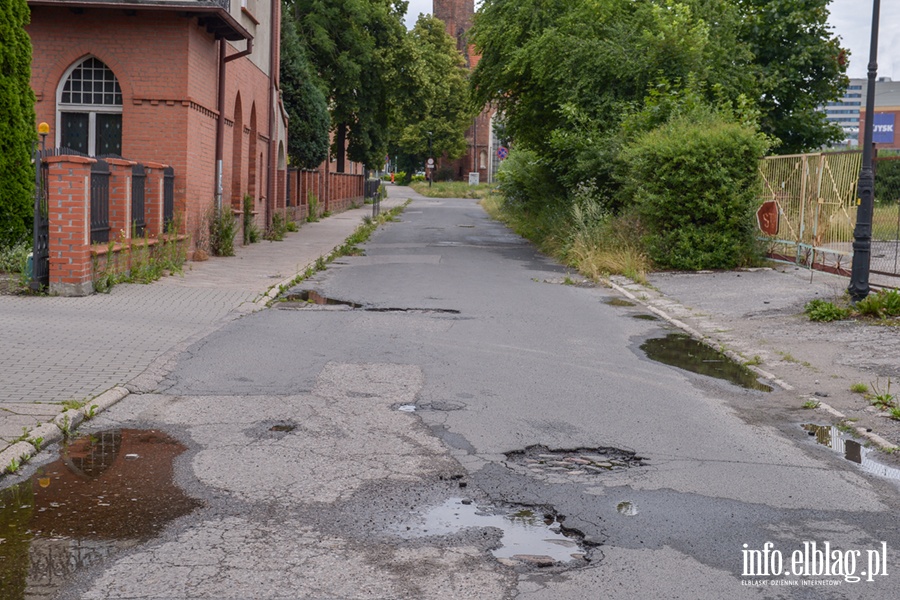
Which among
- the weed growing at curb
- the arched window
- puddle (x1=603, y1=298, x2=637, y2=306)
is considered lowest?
puddle (x1=603, y1=298, x2=637, y2=306)

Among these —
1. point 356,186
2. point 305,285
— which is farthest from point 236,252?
point 356,186

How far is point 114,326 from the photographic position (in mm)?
11055

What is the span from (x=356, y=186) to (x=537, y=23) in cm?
3149

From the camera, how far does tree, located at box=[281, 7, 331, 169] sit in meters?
34.5

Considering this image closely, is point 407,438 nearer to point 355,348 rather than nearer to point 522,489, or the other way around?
point 522,489

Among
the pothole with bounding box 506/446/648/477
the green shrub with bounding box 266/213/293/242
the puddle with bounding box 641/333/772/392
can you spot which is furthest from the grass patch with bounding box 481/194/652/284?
the pothole with bounding box 506/446/648/477

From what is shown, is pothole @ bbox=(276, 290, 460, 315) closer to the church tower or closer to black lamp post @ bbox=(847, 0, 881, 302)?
black lamp post @ bbox=(847, 0, 881, 302)

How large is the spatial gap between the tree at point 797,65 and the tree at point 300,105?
49.8 feet

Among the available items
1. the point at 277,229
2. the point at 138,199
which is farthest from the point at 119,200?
the point at 277,229

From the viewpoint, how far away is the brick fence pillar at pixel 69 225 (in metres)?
13.3

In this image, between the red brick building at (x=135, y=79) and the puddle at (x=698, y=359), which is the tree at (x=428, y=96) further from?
the puddle at (x=698, y=359)

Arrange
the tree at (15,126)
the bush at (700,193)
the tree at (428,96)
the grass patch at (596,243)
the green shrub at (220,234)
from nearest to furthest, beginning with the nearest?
1. the tree at (15,126)
2. the bush at (700,193)
3. the grass patch at (596,243)
4. the green shrub at (220,234)
5. the tree at (428,96)

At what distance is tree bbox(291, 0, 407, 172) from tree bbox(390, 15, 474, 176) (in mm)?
813

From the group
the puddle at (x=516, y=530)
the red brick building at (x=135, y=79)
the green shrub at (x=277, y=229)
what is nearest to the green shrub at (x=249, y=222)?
the green shrub at (x=277, y=229)
